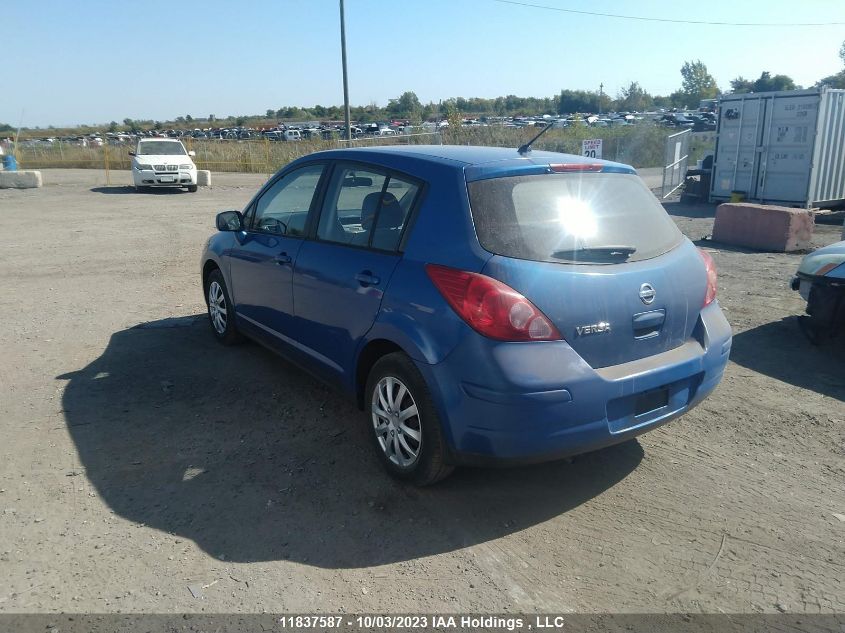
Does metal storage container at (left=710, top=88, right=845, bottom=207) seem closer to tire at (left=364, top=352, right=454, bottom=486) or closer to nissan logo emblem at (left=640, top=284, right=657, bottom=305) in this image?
nissan logo emblem at (left=640, top=284, right=657, bottom=305)

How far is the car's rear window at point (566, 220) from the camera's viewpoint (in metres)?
3.35

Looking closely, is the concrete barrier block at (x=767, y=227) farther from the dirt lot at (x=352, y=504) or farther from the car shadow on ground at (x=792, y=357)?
the dirt lot at (x=352, y=504)

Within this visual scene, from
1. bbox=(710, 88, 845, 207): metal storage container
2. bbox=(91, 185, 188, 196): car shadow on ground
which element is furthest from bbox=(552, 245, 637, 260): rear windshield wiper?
bbox=(91, 185, 188, 196): car shadow on ground

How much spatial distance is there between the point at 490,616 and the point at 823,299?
180 inches

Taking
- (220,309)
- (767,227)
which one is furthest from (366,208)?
(767,227)

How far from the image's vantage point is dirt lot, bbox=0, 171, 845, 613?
2941 millimetres

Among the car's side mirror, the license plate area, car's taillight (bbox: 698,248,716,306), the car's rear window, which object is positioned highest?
the car's rear window

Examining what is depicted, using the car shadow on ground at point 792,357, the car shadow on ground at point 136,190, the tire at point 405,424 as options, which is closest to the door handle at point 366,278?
the tire at point 405,424

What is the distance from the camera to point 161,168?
21.5 metres

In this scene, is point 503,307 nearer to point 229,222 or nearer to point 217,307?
point 229,222

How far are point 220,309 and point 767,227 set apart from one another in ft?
29.3

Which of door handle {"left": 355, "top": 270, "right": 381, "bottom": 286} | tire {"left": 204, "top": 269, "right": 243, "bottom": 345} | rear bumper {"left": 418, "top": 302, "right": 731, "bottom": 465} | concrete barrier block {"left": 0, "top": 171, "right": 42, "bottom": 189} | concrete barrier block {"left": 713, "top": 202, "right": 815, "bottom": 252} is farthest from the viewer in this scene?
concrete barrier block {"left": 0, "top": 171, "right": 42, "bottom": 189}

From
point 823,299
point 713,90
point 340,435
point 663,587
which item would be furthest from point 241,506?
Answer: point 713,90

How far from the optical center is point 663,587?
9.66 feet
